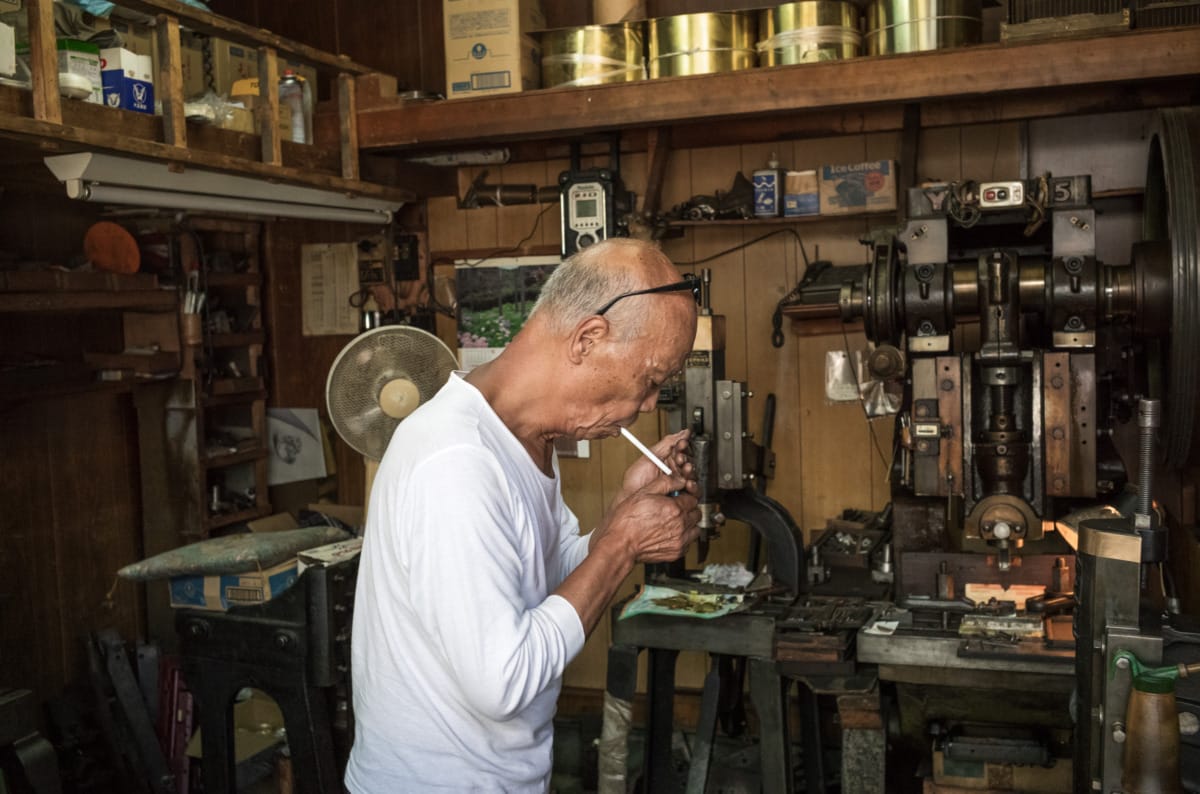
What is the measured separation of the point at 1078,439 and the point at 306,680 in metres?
1.96

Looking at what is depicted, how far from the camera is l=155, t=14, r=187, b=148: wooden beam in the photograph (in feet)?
9.46

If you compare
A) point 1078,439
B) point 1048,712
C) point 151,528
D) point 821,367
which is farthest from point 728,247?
point 151,528

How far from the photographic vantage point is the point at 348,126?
12.6 ft

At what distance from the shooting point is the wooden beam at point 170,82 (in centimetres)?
288

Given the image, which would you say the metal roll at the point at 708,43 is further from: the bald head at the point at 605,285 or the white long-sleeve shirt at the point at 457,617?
the white long-sleeve shirt at the point at 457,617

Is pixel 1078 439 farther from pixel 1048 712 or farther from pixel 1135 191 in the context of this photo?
pixel 1135 191

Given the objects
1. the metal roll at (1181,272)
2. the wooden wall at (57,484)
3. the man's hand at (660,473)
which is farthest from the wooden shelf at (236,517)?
the metal roll at (1181,272)

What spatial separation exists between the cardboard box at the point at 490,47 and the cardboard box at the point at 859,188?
108cm

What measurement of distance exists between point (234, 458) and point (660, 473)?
2661 mm

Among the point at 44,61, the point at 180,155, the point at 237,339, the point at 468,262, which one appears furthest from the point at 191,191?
the point at 468,262

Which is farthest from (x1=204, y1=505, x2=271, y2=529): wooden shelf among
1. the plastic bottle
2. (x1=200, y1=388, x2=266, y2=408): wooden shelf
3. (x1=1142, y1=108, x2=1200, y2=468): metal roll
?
(x1=1142, y1=108, x2=1200, y2=468): metal roll

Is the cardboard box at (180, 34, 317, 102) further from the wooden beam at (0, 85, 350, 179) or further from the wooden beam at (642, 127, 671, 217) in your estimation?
the wooden beam at (642, 127, 671, 217)

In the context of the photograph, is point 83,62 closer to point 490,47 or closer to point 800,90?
point 490,47

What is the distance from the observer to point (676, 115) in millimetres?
3514
